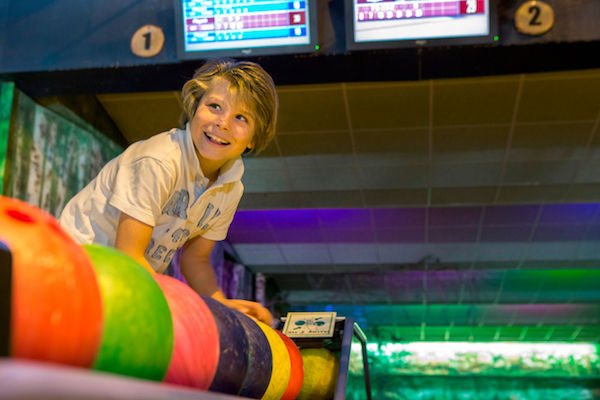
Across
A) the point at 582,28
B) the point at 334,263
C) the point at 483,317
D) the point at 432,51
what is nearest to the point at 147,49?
the point at 432,51

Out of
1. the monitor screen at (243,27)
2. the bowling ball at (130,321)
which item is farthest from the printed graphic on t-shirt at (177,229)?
the monitor screen at (243,27)

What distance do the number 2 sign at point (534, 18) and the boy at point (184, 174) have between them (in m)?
2.11

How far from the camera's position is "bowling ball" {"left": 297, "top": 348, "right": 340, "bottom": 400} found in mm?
1443

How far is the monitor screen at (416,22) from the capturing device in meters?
2.99

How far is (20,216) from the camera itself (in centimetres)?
56

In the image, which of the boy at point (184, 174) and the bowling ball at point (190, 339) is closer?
the bowling ball at point (190, 339)

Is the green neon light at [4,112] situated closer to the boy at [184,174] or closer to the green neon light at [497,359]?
Result: the boy at [184,174]

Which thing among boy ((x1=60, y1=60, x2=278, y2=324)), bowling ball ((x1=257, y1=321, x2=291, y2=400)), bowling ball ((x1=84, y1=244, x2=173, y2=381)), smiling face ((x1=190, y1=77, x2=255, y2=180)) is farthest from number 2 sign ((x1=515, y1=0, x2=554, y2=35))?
bowling ball ((x1=84, y1=244, x2=173, y2=381))

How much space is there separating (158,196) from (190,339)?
0.57 meters

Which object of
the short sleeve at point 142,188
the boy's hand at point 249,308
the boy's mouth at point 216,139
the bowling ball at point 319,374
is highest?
the boy's mouth at point 216,139

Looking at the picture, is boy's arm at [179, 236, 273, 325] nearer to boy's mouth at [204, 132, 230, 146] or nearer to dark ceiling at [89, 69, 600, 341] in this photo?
boy's mouth at [204, 132, 230, 146]

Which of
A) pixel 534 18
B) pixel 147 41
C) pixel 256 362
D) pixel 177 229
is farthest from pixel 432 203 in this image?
pixel 256 362

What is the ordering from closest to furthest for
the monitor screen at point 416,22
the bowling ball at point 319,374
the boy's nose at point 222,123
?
the boy's nose at point 222,123, the bowling ball at point 319,374, the monitor screen at point 416,22

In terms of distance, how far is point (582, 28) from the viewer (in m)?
3.09
